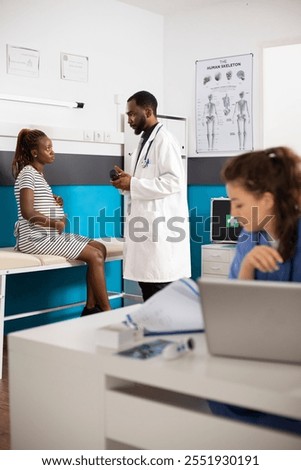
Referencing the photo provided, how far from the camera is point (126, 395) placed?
4.65 feet

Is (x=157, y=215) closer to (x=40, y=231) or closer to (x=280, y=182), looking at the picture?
(x=40, y=231)

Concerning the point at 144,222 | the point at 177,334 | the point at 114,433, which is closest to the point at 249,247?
the point at 177,334

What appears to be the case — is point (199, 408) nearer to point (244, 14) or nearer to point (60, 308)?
point (60, 308)

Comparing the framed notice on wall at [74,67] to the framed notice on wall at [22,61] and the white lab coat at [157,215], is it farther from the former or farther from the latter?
the white lab coat at [157,215]

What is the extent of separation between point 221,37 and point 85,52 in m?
1.08

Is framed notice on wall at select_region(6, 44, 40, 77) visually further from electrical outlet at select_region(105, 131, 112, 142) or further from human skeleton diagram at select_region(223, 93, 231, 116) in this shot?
human skeleton diagram at select_region(223, 93, 231, 116)

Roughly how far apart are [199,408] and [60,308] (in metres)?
2.78

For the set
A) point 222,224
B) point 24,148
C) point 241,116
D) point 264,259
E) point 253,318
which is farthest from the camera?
point 241,116

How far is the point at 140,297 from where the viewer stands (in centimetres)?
467

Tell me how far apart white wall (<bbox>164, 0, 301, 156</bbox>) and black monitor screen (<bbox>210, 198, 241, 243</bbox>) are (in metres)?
0.53

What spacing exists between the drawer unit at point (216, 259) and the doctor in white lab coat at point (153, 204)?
34.2 inches

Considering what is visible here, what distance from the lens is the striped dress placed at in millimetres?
3789

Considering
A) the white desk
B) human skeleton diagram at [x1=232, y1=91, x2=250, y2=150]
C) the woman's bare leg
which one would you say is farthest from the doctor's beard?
the white desk

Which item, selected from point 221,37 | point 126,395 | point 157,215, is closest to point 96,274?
point 157,215
